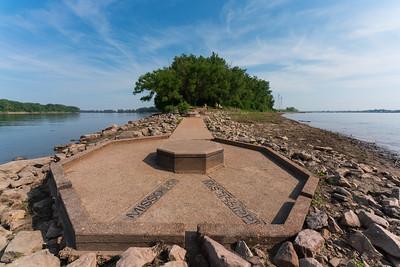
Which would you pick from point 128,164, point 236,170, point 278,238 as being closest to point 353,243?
point 278,238

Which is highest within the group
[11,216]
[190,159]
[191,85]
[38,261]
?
[191,85]

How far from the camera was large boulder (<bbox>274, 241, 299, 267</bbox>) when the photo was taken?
8.35 ft

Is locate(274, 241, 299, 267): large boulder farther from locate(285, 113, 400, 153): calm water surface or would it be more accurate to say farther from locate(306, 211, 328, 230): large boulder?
locate(285, 113, 400, 153): calm water surface

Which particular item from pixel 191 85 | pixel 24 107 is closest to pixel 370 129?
pixel 191 85

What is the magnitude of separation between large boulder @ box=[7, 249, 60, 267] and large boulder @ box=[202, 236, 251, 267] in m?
1.66

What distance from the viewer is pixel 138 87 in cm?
3447

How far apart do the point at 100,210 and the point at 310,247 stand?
2.99 metres

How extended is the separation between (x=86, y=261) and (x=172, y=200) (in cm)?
166

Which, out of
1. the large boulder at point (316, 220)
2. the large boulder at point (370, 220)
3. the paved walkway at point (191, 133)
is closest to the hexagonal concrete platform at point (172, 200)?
the large boulder at point (316, 220)

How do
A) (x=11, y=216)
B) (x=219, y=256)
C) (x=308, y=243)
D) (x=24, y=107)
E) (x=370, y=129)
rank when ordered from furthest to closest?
1. (x=24, y=107)
2. (x=370, y=129)
3. (x=11, y=216)
4. (x=308, y=243)
5. (x=219, y=256)

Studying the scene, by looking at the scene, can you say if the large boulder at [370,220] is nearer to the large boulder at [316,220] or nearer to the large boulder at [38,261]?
the large boulder at [316,220]

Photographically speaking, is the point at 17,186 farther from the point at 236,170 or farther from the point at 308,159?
the point at 308,159

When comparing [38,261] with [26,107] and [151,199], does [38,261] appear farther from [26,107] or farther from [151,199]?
[26,107]

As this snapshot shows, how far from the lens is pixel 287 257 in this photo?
2.58m
